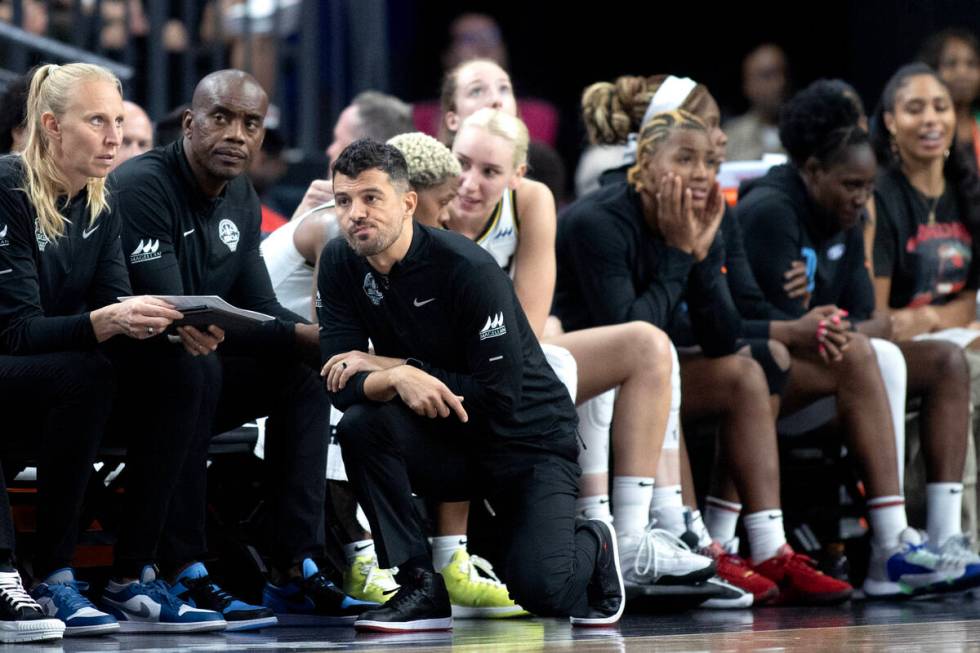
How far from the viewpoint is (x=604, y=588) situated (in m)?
4.04

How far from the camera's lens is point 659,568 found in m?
4.39

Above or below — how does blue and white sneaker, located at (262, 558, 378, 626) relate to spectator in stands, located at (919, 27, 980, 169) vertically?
below

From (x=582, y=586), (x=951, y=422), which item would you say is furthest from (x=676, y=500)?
(x=951, y=422)

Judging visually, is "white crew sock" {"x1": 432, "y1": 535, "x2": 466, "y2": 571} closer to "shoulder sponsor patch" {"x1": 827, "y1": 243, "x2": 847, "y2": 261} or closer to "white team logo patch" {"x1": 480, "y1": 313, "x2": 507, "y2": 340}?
"white team logo patch" {"x1": 480, "y1": 313, "x2": 507, "y2": 340}

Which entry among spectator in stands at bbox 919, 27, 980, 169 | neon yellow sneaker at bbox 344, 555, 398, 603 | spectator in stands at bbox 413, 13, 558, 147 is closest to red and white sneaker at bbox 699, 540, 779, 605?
neon yellow sneaker at bbox 344, 555, 398, 603

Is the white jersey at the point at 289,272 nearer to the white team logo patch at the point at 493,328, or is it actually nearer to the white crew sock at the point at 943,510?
the white team logo patch at the point at 493,328

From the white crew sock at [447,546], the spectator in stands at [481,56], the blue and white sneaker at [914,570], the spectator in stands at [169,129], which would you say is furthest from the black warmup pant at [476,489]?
the spectator in stands at [481,56]

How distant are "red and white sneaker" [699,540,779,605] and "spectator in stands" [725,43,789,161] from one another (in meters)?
3.20

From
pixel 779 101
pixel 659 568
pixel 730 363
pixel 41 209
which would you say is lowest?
pixel 659 568

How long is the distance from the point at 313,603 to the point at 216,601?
10.2 inches

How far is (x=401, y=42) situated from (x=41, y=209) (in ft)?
18.5

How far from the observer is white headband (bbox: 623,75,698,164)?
5.18 m

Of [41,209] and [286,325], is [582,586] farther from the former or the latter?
[41,209]

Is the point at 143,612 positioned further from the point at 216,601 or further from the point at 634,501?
the point at 634,501
